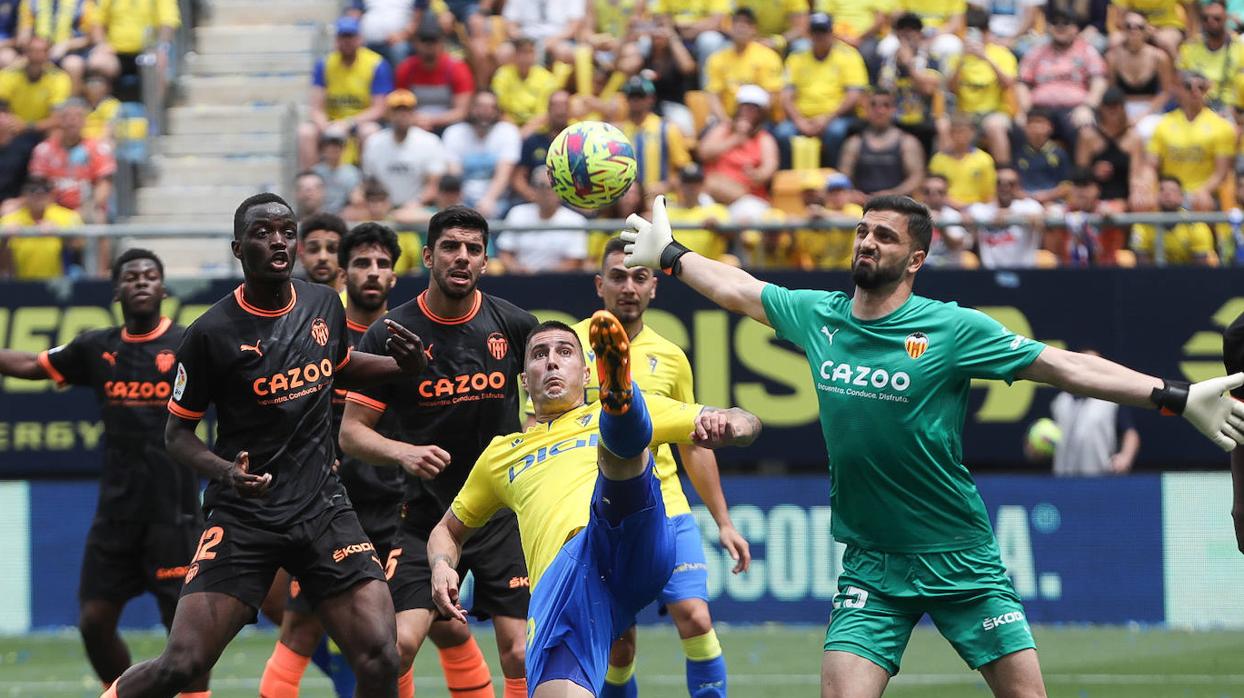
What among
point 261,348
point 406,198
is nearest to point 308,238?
point 261,348

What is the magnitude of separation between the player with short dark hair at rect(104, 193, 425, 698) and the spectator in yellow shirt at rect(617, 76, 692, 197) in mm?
7807

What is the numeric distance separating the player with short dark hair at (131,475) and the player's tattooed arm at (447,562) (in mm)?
3548

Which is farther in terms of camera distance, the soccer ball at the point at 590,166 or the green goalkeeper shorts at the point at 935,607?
the soccer ball at the point at 590,166

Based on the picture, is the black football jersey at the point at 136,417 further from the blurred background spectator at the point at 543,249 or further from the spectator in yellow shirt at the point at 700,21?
the spectator in yellow shirt at the point at 700,21

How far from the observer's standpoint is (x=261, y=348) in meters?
7.50

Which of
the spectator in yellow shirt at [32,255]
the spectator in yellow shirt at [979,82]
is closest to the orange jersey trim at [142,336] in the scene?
the spectator in yellow shirt at [32,255]

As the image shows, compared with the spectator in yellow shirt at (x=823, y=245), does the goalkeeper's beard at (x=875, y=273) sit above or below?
above

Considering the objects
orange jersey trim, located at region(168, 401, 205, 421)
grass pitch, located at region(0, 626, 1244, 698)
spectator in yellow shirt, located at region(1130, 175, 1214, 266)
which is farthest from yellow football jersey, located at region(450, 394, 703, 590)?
spectator in yellow shirt, located at region(1130, 175, 1214, 266)

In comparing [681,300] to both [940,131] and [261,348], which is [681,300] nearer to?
[940,131]

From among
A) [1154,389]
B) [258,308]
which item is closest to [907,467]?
[1154,389]

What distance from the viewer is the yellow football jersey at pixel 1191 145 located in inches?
599

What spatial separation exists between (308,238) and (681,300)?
4.85 meters

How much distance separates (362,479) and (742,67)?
27.7 feet

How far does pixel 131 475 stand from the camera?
34.9 feet
